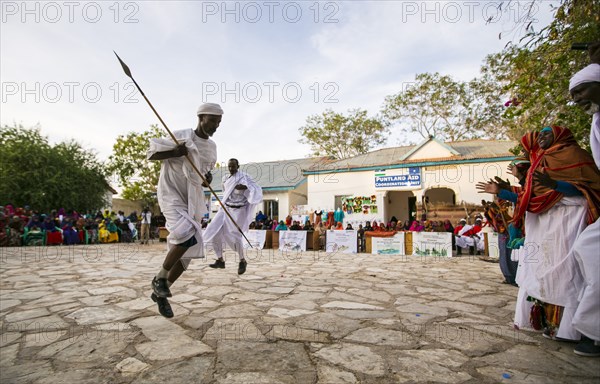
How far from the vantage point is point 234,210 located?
627 centimetres

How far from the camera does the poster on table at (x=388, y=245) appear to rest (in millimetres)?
11770

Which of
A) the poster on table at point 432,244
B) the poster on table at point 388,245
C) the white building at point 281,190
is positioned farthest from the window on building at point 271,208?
the poster on table at point 432,244

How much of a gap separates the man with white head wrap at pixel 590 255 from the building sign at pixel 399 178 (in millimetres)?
15437

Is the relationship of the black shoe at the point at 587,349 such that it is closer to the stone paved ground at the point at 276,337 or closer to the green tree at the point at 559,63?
the stone paved ground at the point at 276,337

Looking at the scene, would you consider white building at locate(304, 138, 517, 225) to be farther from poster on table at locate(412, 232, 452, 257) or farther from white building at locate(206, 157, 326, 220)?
poster on table at locate(412, 232, 452, 257)

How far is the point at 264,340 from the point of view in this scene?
2824 mm

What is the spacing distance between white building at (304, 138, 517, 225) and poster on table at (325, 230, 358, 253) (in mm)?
5819

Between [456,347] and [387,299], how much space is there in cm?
170

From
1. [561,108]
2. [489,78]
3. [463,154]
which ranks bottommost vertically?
[561,108]

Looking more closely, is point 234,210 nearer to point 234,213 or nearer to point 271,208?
point 234,213

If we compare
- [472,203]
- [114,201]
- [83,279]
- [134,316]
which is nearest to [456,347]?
[134,316]

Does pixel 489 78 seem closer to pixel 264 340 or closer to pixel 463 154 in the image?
pixel 463 154

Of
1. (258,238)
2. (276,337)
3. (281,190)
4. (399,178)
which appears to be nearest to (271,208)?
(281,190)

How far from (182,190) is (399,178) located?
630 inches
